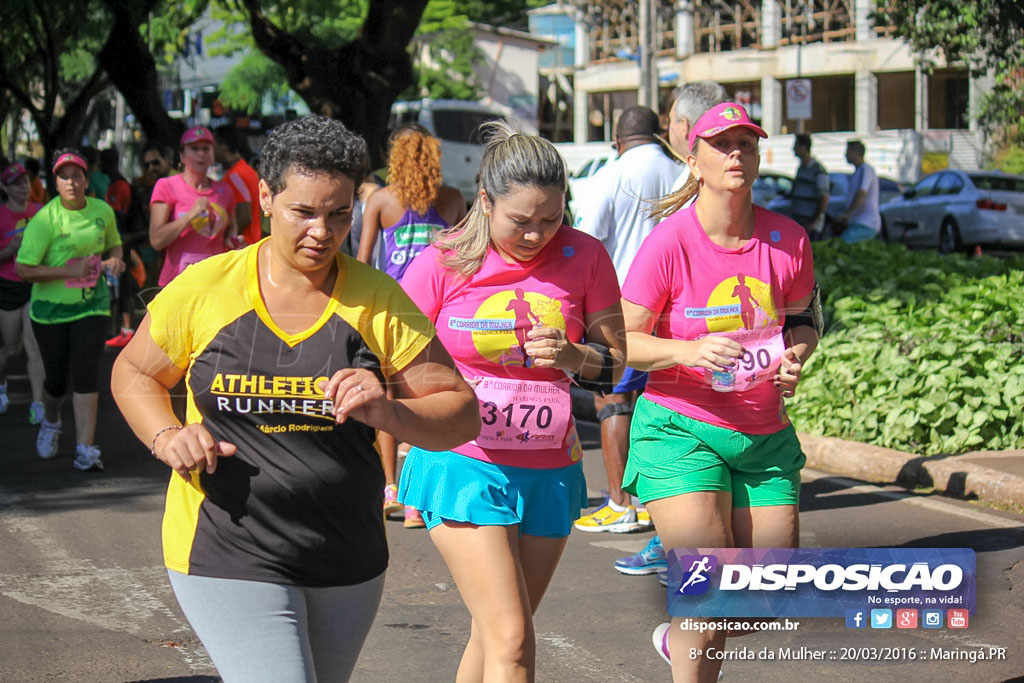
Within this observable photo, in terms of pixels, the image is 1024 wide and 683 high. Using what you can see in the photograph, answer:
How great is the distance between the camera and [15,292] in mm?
9773

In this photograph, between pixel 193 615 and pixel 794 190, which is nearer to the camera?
pixel 193 615

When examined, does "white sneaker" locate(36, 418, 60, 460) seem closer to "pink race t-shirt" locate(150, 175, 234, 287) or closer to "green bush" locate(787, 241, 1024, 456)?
"pink race t-shirt" locate(150, 175, 234, 287)

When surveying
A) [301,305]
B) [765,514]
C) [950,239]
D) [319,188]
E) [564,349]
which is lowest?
[950,239]

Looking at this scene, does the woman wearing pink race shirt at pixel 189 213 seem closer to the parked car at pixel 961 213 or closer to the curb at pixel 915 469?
the curb at pixel 915 469

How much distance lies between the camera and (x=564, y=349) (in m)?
3.80

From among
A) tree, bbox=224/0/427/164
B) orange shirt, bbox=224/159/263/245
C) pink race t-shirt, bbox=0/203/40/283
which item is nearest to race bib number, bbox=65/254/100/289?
orange shirt, bbox=224/159/263/245

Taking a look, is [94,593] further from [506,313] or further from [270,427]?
[270,427]

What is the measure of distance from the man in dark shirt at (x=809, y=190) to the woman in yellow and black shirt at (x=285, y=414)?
11.5m

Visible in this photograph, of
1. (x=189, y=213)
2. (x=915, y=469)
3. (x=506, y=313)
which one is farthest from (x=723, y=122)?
(x=189, y=213)

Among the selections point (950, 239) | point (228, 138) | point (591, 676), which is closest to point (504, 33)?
point (950, 239)

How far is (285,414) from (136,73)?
17651mm

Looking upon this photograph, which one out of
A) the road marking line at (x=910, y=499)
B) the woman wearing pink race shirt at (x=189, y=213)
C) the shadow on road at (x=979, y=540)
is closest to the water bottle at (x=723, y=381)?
the shadow on road at (x=979, y=540)

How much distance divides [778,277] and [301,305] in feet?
5.76

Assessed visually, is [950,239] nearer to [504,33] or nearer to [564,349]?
[564,349]
